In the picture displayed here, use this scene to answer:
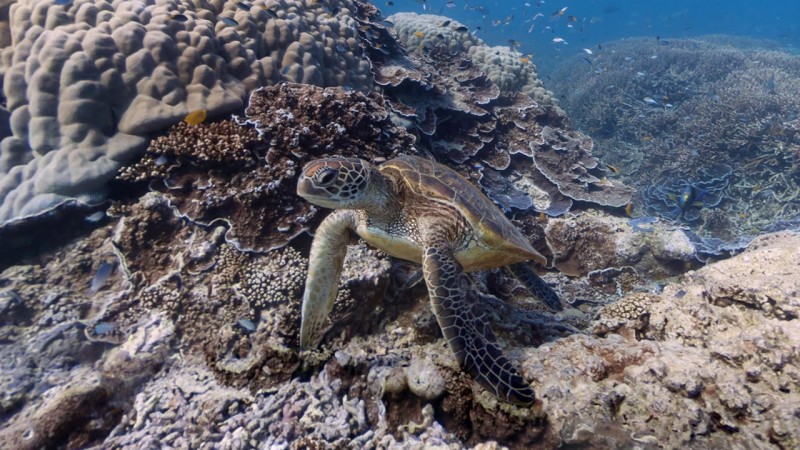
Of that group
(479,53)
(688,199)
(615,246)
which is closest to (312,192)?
(615,246)

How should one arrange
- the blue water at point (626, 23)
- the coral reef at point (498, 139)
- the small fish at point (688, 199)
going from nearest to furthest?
the coral reef at point (498, 139), the small fish at point (688, 199), the blue water at point (626, 23)

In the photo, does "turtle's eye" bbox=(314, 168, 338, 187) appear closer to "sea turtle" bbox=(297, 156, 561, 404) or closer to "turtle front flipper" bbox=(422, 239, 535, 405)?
"sea turtle" bbox=(297, 156, 561, 404)

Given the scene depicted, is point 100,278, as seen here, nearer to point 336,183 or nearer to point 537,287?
point 336,183

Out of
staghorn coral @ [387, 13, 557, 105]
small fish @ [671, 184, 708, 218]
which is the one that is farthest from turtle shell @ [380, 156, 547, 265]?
staghorn coral @ [387, 13, 557, 105]

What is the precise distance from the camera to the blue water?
138 feet

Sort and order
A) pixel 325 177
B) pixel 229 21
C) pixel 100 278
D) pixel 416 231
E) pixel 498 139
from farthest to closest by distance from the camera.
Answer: pixel 498 139, pixel 229 21, pixel 100 278, pixel 416 231, pixel 325 177

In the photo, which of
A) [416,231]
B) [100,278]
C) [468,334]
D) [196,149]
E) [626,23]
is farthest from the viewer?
[626,23]

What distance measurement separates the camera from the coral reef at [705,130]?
8625 mm

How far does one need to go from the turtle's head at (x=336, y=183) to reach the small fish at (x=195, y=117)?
2053mm

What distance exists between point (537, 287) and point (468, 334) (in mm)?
1838

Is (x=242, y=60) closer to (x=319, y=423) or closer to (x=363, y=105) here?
(x=363, y=105)

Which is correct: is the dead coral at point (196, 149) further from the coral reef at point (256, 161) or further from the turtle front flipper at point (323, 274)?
the turtle front flipper at point (323, 274)

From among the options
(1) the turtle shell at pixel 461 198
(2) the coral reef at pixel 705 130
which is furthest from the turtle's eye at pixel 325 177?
(2) the coral reef at pixel 705 130

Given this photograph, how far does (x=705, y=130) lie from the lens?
11.3 meters
